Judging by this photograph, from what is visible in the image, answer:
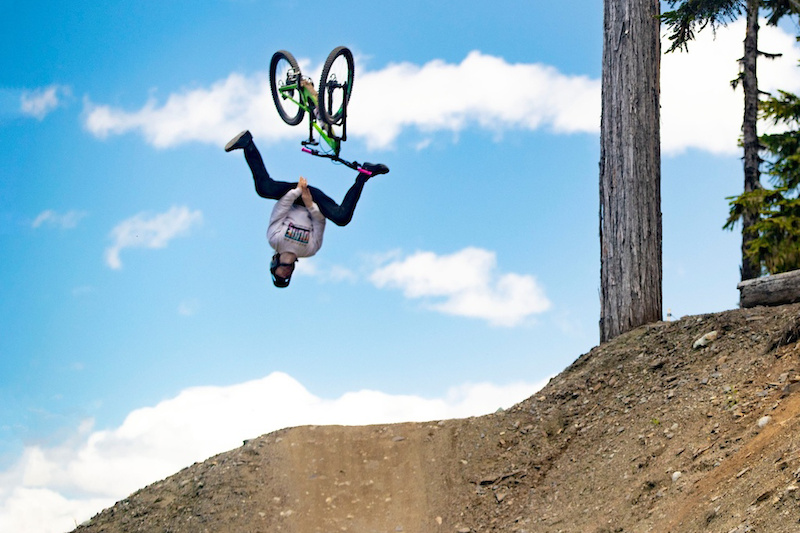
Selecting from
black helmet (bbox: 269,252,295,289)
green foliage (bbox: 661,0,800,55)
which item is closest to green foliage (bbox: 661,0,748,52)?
green foliage (bbox: 661,0,800,55)

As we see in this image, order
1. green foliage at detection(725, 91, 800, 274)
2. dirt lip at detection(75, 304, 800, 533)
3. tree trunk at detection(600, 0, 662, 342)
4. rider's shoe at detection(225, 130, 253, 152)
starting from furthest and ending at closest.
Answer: green foliage at detection(725, 91, 800, 274), tree trunk at detection(600, 0, 662, 342), rider's shoe at detection(225, 130, 253, 152), dirt lip at detection(75, 304, 800, 533)

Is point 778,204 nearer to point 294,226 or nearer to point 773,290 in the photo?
point 773,290

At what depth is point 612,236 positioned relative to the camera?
12.5m

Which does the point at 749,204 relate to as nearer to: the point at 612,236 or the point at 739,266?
the point at 739,266

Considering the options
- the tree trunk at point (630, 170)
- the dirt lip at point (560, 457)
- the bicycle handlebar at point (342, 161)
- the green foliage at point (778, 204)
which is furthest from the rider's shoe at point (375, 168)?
the green foliage at point (778, 204)

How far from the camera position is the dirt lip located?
8672mm

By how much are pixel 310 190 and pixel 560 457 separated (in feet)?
14.8

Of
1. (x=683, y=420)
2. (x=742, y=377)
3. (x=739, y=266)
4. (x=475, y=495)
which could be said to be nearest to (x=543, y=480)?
(x=475, y=495)

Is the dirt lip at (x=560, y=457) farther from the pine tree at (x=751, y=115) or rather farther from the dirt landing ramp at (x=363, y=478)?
the pine tree at (x=751, y=115)

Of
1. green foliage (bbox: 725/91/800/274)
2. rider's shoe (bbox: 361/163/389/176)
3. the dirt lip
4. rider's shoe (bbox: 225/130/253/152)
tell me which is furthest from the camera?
green foliage (bbox: 725/91/800/274)

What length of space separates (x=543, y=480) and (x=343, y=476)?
8.82 ft

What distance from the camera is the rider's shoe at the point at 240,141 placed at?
379 inches

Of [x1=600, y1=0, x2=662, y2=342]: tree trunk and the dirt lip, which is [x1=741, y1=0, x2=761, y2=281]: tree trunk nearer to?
[x1=600, y1=0, x2=662, y2=342]: tree trunk

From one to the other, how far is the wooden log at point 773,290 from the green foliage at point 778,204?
193 inches
